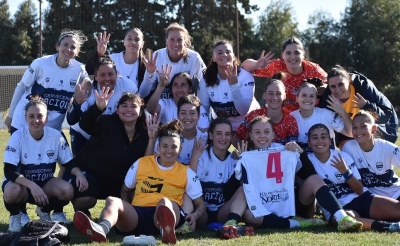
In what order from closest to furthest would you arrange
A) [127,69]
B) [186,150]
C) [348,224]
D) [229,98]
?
[348,224] < [186,150] < [229,98] < [127,69]

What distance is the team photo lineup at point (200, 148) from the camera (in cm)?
541

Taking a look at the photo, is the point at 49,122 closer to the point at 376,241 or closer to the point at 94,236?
the point at 94,236

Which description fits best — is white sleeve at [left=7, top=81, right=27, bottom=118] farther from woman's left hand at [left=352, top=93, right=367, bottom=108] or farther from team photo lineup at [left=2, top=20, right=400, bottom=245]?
woman's left hand at [left=352, top=93, right=367, bottom=108]

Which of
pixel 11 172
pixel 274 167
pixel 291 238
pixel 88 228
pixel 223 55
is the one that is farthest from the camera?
pixel 223 55

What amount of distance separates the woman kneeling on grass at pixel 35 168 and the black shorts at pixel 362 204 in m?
2.43

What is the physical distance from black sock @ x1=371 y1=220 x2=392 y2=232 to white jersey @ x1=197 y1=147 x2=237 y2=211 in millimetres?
1351

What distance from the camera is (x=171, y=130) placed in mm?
5496

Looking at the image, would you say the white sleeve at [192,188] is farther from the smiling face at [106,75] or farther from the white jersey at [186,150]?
the smiling face at [106,75]

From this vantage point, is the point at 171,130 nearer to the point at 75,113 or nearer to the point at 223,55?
the point at 75,113

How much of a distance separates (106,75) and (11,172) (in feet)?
4.28

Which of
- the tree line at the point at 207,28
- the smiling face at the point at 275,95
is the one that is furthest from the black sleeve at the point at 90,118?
the tree line at the point at 207,28

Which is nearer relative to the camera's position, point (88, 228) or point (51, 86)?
point (88, 228)

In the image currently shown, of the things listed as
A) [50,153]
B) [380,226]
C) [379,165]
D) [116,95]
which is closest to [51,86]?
[116,95]

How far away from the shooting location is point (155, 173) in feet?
17.7
